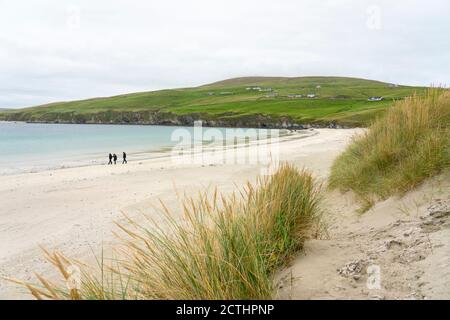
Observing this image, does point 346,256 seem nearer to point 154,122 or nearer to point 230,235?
point 230,235

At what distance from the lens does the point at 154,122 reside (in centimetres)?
12094

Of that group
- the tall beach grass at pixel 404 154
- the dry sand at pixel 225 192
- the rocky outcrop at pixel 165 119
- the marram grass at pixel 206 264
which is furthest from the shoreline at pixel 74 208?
the rocky outcrop at pixel 165 119

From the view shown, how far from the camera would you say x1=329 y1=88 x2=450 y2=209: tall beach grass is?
5.55 metres

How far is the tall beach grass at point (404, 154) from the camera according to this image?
5.55 meters

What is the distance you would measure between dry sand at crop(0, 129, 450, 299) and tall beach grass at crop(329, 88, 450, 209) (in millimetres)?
343

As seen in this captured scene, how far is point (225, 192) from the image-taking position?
1195cm

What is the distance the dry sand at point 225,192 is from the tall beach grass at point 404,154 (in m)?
0.34

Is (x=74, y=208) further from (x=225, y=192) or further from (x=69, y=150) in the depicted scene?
(x=69, y=150)

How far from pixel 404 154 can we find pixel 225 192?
6.29 meters

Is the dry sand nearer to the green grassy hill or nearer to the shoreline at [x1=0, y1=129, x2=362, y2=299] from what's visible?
the shoreline at [x1=0, y1=129, x2=362, y2=299]

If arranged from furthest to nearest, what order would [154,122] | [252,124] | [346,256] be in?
1. [154,122]
2. [252,124]
3. [346,256]
